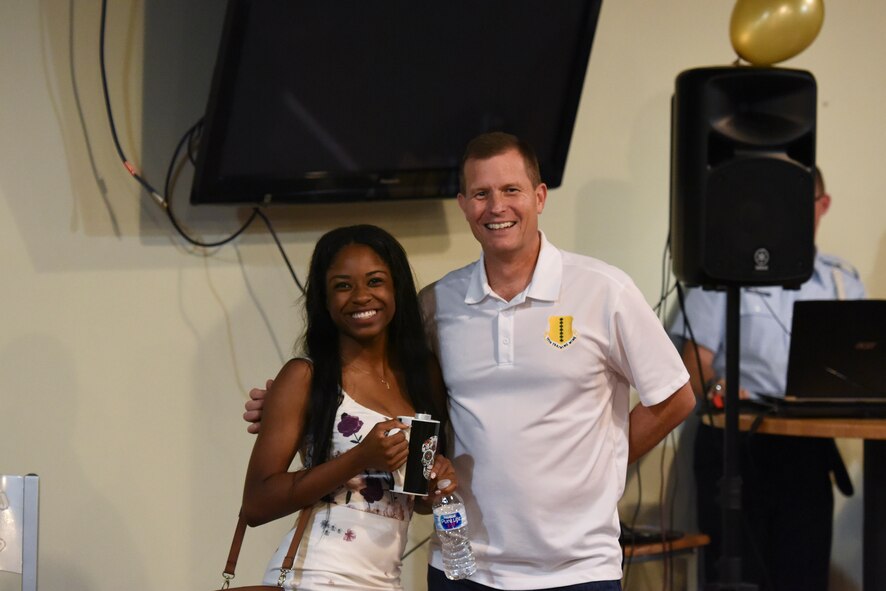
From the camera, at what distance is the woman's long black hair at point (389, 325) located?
7.32 ft

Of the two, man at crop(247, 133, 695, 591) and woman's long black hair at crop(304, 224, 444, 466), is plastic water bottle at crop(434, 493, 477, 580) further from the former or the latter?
woman's long black hair at crop(304, 224, 444, 466)

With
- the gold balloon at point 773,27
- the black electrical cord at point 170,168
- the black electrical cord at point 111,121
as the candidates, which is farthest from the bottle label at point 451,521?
the gold balloon at point 773,27

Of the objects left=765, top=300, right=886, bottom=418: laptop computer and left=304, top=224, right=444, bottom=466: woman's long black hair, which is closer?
left=304, top=224, right=444, bottom=466: woman's long black hair

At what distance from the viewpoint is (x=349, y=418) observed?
7.01ft

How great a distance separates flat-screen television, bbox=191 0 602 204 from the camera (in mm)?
2947

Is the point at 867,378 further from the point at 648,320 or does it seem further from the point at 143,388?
the point at 143,388

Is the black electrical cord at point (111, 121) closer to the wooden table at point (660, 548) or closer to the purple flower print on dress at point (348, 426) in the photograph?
the purple flower print on dress at point (348, 426)

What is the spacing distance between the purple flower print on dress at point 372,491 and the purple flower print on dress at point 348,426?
0.32 ft

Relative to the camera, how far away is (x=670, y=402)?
2.37m

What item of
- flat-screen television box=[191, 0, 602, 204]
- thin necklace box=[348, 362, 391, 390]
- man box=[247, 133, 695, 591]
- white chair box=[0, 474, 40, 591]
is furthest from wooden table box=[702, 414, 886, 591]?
white chair box=[0, 474, 40, 591]

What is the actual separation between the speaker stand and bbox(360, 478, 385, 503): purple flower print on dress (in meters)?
1.37

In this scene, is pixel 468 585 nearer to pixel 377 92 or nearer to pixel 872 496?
pixel 377 92

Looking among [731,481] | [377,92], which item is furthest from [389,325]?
[731,481]

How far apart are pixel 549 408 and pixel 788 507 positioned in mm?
1804
